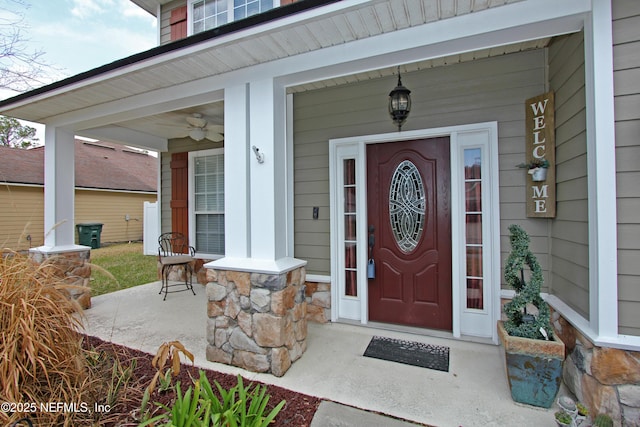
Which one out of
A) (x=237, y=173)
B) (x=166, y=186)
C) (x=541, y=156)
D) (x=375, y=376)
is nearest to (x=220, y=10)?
(x=166, y=186)

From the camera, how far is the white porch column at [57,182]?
406cm

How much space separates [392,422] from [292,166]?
8.98 feet

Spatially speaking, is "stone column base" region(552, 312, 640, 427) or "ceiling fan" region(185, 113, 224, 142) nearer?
"stone column base" region(552, 312, 640, 427)

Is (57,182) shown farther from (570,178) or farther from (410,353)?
(570,178)

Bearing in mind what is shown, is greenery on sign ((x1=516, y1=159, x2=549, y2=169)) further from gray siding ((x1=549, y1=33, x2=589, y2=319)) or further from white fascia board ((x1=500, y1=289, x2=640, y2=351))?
white fascia board ((x1=500, y1=289, x2=640, y2=351))

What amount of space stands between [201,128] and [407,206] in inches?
120

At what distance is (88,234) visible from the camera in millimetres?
10617

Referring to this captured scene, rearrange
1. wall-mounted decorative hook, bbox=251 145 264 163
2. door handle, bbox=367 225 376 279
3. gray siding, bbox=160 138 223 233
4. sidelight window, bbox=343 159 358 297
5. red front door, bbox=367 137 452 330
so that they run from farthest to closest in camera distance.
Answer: gray siding, bbox=160 138 223 233 → sidelight window, bbox=343 159 358 297 → door handle, bbox=367 225 376 279 → red front door, bbox=367 137 452 330 → wall-mounted decorative hook, bbox=251 145 264 163

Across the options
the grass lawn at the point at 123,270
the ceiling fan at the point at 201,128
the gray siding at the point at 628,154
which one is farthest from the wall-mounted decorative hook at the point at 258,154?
the grass lawn at the point at 123,270

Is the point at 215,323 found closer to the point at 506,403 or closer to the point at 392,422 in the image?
the point at 392,422

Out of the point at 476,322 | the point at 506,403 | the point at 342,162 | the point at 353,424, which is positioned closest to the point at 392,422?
the point at 353,424

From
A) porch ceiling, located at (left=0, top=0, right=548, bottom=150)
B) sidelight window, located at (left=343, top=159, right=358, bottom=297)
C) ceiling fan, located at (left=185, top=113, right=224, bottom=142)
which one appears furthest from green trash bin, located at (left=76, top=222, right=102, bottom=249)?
sidelight window, located at (left=343, top=159, right=358, bottom=297)

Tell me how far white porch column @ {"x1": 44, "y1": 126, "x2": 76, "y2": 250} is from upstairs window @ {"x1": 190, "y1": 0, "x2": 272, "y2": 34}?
246cm

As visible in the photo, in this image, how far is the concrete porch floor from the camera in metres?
1.99
